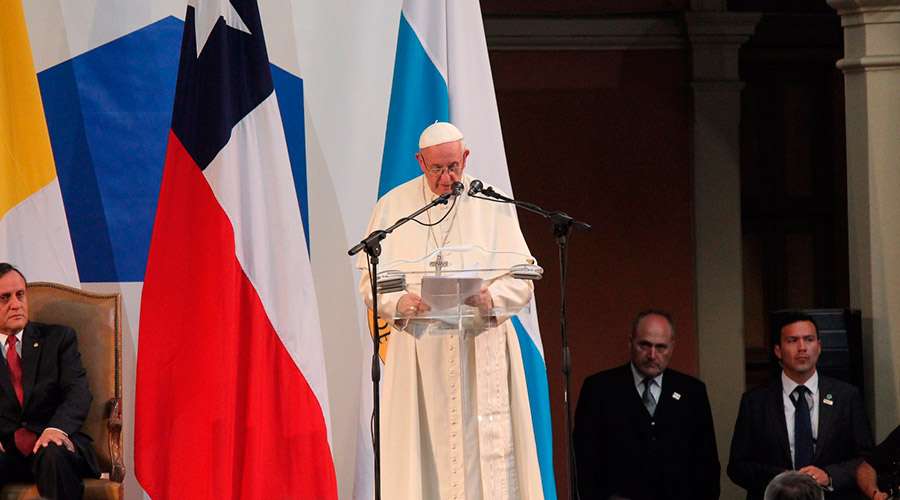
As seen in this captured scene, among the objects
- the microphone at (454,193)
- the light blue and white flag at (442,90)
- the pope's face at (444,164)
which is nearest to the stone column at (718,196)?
the light blue and white flag at (442,90)

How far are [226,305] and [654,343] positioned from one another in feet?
6.79

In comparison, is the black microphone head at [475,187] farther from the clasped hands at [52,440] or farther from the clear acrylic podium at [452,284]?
the clasped hands at [52,440]

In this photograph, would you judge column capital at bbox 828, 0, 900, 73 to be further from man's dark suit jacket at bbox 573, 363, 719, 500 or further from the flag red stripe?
the flag red stripe

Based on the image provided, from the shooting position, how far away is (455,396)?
195 inches

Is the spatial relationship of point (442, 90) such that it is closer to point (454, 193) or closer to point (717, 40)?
point (454, 193)

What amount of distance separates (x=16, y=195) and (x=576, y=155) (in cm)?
425

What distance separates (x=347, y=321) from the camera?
6707 mm

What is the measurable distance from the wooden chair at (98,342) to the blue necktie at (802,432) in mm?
2868

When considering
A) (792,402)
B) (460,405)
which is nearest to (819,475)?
(792,402)

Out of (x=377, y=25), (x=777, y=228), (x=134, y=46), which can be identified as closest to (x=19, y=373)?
(x=134, y=46)

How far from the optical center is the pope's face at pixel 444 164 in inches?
192

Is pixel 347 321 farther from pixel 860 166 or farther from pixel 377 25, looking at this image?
pixel 860 166

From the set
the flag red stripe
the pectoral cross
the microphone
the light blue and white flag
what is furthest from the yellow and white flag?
the microphone

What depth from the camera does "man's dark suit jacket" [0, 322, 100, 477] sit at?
5766 mm
